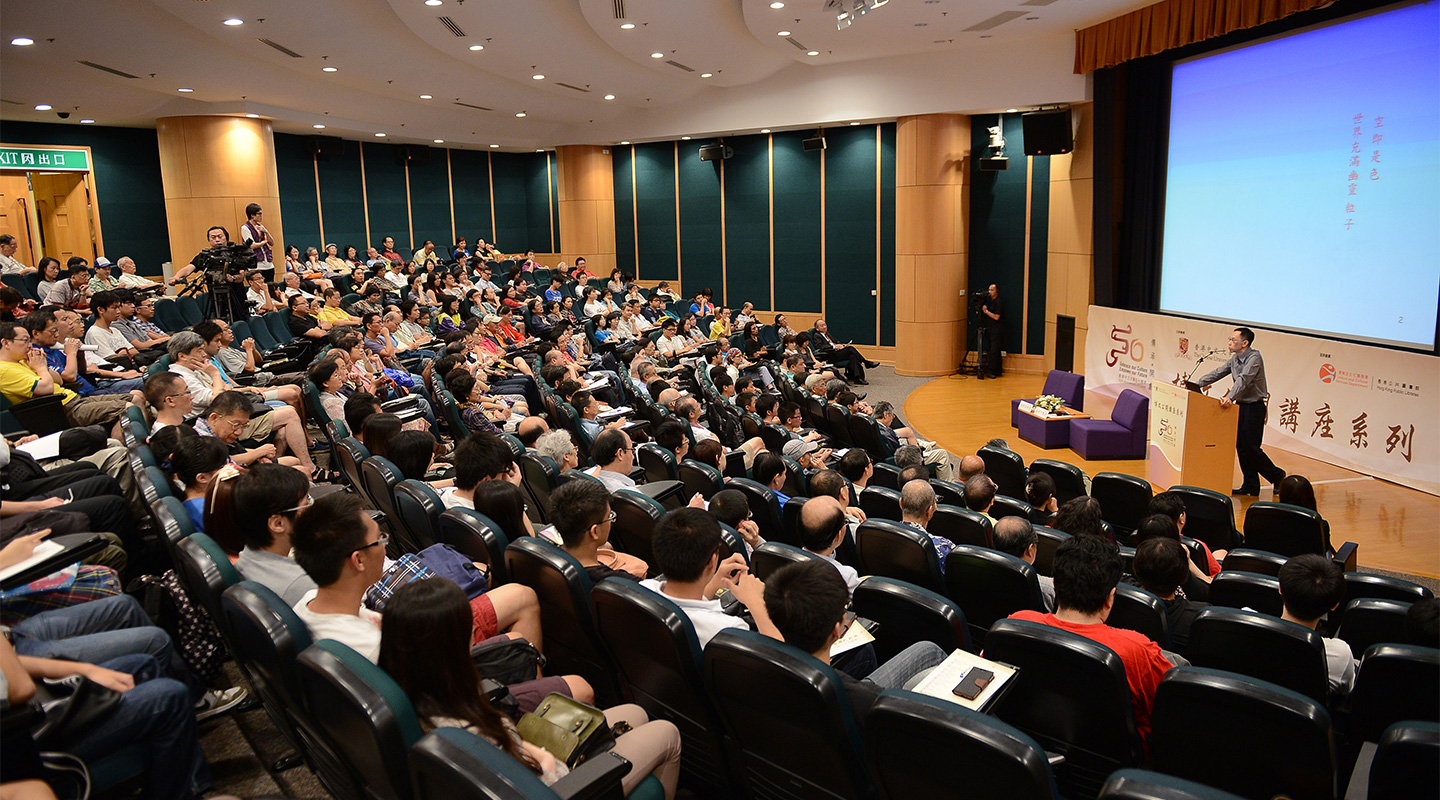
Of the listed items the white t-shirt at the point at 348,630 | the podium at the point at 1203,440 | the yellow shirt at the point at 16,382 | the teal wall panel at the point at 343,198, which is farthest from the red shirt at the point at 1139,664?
the teal wall panel at the point at 343,198

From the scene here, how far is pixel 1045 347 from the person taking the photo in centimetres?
1309

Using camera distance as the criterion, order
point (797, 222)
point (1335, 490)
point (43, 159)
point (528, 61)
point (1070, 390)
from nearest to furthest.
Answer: point (1335, 490)
point (1070, 390)
point (528, 61)
point (43, 159)
point (797, 222)

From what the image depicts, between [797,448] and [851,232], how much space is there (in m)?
8.71

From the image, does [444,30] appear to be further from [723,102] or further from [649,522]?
[649,522]

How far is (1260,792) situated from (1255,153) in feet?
28.0

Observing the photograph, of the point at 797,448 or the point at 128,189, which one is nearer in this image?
the point at 797,448

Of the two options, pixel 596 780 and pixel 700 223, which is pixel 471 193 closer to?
pixel 700 223

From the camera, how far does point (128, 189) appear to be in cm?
1380

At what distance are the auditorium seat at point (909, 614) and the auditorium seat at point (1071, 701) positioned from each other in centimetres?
17

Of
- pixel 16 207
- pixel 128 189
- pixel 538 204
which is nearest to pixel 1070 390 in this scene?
pixel 538 204

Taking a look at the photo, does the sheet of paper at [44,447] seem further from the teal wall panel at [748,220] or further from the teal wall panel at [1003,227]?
the teal wall panel at [748,220]

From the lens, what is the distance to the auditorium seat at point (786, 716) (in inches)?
75.4

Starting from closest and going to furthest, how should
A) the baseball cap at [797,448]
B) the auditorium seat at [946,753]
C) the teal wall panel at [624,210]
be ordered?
the auditorium seat at [946,753], the baseball cap at [797,448], the teal wall panel at [624,210]

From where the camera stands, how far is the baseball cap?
6.57 metres
